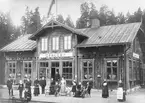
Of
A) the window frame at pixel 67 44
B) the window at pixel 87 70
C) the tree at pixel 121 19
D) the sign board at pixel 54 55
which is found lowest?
the window at pixel 87 70

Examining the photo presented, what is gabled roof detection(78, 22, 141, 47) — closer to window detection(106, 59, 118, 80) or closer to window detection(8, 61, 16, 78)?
window detection(106, 59, 118, 80)

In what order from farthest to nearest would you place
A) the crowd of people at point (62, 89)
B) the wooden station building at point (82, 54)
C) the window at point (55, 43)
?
the window at point (55, 43) < the wooden station building at point (82, 54) < the crowd of people at point (62, 89)

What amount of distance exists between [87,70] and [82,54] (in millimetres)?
1227

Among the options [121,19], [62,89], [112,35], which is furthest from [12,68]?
[121,19]

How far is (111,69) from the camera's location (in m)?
16.2

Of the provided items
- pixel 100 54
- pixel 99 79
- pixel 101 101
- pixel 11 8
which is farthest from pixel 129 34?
pixel 11 8

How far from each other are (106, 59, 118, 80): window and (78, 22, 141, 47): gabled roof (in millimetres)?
1420

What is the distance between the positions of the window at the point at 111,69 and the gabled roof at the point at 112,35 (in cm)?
142

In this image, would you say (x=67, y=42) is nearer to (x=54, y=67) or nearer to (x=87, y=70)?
(x=54, y=67)

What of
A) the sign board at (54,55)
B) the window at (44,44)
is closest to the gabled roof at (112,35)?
the sign board at (54,55)

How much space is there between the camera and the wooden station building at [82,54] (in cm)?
1616

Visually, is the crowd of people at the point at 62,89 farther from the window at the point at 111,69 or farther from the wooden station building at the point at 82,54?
the window at the point at 111,69

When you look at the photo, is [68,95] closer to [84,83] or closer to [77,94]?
[77,94]

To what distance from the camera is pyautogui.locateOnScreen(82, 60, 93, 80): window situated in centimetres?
1702
